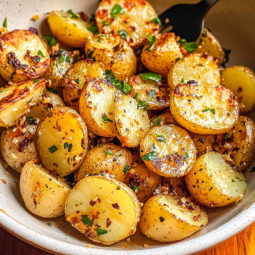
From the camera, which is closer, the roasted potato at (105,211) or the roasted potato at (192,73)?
the roasted potato at (105,211)

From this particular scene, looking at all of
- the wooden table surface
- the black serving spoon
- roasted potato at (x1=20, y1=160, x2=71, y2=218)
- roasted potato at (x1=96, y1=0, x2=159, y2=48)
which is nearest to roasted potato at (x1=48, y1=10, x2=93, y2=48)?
roasted potato at (x1=96, y1=0, x2=159, y2=48)

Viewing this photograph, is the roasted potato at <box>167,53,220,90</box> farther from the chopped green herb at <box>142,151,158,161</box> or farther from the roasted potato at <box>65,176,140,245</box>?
the roasted potato at <box>65,176,140,245</box>

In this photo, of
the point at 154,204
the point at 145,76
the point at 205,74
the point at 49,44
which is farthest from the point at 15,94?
the point at 205,74

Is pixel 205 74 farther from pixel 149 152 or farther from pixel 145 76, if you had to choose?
pixel 149 152

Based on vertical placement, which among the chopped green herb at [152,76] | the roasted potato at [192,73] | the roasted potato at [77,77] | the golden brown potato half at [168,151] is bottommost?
the roasted potato at [77,77]

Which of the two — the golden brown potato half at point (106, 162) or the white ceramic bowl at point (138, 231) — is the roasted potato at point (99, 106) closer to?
the golden brown potato half at point (106, 162)

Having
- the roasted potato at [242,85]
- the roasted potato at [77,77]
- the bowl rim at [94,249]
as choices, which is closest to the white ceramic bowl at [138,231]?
the bowl rim at [94,249]
